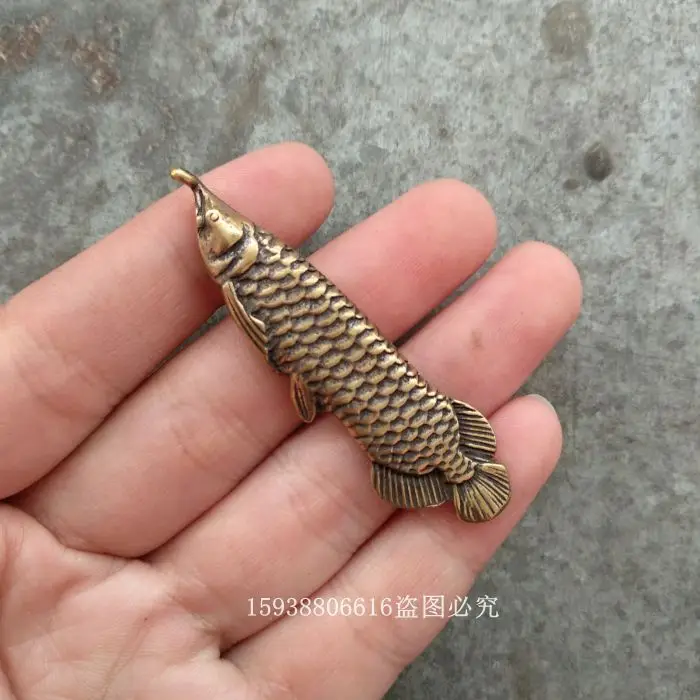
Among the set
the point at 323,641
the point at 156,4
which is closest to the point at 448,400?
the point at 323,641

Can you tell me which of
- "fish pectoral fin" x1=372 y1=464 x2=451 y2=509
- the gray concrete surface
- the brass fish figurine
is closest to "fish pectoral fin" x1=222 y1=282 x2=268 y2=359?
the brass fish figurine

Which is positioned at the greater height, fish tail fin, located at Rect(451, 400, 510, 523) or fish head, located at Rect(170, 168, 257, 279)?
fish head, located at Rect(170, 168, 257, 279)

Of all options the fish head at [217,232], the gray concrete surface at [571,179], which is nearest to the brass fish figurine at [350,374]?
the fish head at [217,232]

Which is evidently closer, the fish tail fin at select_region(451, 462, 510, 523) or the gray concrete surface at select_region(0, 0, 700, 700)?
the fish tail fin at select_region(451, 462, 510, 523)

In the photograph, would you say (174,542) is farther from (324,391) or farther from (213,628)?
(324,391)

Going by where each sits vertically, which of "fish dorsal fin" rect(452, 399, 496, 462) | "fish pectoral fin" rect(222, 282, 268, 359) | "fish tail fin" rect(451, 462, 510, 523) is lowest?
"fish tail fin" rect(451, 462, 510, 523)

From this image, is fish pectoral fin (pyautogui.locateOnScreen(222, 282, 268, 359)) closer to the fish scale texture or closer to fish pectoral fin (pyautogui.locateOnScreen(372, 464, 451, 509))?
the fish scale texture

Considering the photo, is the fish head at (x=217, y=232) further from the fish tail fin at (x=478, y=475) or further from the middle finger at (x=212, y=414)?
the fish tail fin at (x=478, y=475)
